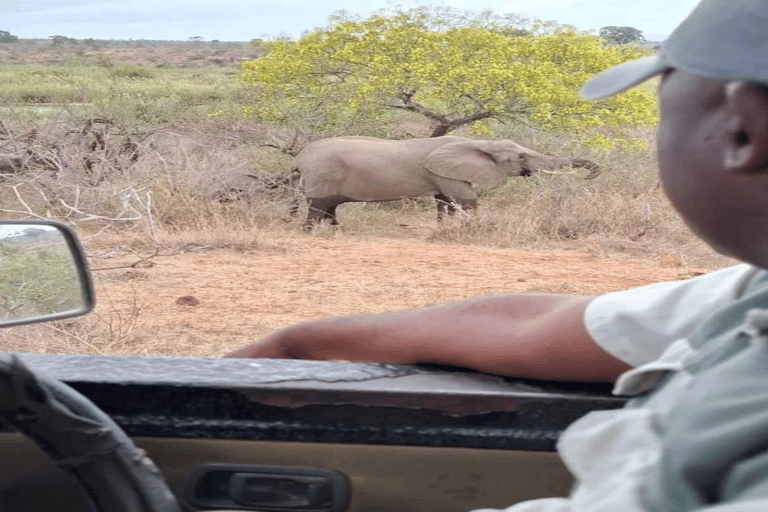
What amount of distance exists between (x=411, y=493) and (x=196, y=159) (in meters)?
6.86

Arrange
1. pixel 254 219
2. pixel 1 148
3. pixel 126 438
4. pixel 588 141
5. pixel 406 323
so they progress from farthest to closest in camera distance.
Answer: pixel 588 141
pixel 254 219
pixel 1 148
pixel 406 323
pixel 126 438

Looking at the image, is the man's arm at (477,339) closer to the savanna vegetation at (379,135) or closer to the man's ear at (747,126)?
the man's ear at (747,126)

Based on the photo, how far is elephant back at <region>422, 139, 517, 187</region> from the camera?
27.3ft

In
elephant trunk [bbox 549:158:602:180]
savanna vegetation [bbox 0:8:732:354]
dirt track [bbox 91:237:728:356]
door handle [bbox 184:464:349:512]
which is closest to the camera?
door handle [bbox 184:464:349:512]

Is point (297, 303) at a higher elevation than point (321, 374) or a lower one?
lower

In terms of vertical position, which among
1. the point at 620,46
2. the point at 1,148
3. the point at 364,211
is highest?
the point at 620,46

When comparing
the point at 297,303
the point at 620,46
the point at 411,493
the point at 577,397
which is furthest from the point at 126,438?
the point at 620,46

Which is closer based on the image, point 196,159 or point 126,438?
point 126,438

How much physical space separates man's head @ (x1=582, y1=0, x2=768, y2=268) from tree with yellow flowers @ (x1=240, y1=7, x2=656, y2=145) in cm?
798

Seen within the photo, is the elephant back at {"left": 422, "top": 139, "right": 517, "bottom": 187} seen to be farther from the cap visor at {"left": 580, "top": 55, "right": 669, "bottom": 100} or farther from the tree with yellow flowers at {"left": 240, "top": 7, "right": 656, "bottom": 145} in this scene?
the cap visor at {"left": 580, "top": 55, "right": 669, "bottom": 100}

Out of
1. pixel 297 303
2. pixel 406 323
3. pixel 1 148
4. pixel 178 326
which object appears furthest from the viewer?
pixel 1 148

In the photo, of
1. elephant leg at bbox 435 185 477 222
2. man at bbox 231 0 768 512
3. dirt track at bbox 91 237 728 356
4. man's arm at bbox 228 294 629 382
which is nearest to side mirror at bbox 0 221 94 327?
man's arm at bbox 228 294 629 382

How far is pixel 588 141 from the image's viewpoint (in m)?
8.59

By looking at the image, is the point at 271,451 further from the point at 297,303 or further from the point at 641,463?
the point at 297,303
